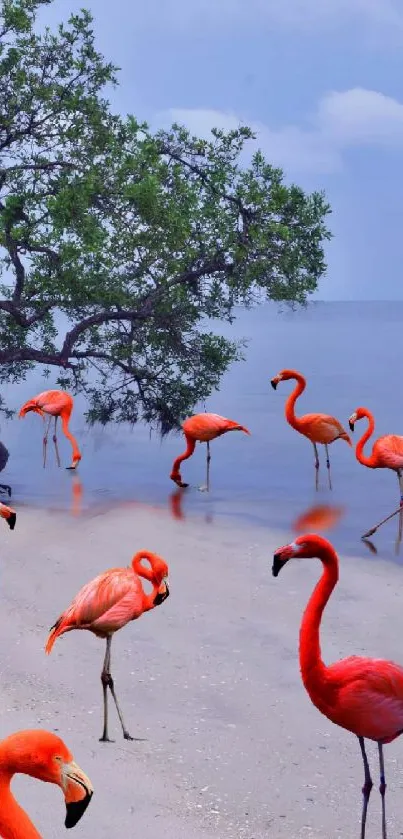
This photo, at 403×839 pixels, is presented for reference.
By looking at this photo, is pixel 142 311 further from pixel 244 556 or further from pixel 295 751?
pixel 295 751

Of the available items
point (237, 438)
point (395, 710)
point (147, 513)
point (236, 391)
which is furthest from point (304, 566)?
point (236, 391)

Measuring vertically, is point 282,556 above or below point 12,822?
above

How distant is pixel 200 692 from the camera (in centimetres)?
629

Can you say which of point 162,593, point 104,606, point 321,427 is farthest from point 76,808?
point 321,427

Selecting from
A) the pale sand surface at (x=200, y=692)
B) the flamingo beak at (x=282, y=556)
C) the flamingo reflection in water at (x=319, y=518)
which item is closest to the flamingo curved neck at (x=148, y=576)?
the pale sand surface at (x=200, y=692)

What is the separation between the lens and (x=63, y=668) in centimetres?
652

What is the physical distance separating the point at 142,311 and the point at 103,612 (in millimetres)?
9075

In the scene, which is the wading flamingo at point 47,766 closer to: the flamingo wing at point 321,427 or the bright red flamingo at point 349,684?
the bright red flamingo at point 349,684

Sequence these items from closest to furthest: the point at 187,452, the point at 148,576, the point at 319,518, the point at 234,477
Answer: the point at 148,576, the point at 319,518, the point at 187,452, the point at 234,477

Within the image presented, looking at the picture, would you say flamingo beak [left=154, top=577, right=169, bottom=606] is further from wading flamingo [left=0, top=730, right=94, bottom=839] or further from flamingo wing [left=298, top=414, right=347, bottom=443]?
flamingo wing [left=298, top=414, right=347, bottom=443]

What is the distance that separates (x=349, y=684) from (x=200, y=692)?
1.98m

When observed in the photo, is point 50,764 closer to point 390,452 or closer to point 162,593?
point 162,593

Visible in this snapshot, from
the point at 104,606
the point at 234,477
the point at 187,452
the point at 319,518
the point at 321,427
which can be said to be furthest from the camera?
the point at 234,477

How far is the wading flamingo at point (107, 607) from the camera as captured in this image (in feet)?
18.2
